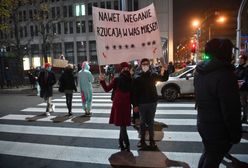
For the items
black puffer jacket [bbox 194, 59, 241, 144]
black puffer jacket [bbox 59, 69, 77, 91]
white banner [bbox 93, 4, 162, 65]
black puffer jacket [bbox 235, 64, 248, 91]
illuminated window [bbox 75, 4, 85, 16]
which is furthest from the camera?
illuminated window [bbox 75, 4, 85, 16]

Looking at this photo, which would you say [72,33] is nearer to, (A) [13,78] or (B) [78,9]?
(B) [78,9]

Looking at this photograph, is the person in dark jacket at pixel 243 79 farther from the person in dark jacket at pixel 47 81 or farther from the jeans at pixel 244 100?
the person in dark jacket at pixel 47 81

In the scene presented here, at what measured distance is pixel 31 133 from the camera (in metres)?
7.48

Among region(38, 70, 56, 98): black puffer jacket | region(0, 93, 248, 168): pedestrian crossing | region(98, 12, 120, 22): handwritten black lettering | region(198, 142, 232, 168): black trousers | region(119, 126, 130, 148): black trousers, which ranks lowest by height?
region(0, 93, 248, 168): pedestrian crossing

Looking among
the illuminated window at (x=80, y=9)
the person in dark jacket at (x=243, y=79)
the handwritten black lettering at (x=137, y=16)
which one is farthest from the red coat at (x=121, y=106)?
the illuminated window at (x=80, y=9)

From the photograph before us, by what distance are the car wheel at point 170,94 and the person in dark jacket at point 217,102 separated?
351 inches

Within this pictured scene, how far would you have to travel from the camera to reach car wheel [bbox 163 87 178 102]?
1191cm

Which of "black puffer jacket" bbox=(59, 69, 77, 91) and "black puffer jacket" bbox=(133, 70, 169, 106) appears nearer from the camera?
"black puffer jacket" bbox=(133, 70, 169, 106)

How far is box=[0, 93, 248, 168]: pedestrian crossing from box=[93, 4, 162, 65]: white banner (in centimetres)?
202

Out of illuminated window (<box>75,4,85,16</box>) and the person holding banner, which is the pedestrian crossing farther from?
illuminated window (<box>75,4,85,16</box>)

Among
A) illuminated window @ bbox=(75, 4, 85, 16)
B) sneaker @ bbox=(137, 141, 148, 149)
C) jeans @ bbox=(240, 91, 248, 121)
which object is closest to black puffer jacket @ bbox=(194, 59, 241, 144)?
sneaker @ bbox=(137, 141, 148, 149)

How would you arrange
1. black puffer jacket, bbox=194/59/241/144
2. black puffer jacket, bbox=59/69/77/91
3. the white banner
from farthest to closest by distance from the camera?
black puffer jacket, bbox=59/69/77/91, the white banner, black puffer jacket, bbox=194/59/241/144

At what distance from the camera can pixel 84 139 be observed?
668 centimetres

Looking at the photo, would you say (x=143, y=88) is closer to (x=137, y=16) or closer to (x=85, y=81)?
(x=137, y=16)
